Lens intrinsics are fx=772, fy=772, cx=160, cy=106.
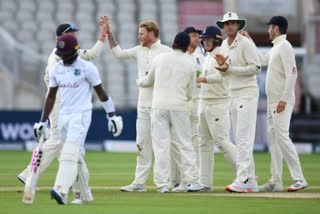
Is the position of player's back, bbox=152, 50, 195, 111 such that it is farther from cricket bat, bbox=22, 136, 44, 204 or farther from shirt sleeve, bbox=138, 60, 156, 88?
cricket bat, bbox=22, 136, 44, 204

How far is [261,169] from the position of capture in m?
16.5

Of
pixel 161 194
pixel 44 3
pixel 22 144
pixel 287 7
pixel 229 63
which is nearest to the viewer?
pixel 161 194

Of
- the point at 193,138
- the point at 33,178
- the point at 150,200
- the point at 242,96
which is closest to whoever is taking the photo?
the point at 33,178

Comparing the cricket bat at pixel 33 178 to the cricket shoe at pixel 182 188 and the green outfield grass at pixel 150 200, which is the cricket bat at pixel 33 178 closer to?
the green outfield grass at pixel 150 200

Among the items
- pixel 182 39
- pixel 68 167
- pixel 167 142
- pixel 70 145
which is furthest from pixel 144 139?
pixel 68 167

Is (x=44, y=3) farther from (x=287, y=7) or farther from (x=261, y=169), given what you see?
(x=261, y=169)

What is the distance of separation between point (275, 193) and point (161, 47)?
2.74 meters

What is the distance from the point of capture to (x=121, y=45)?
2984 cm

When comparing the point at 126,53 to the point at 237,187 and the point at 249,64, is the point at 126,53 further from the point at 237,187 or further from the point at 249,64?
A: the point at 237,187

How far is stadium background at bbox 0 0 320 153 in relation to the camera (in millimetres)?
23484

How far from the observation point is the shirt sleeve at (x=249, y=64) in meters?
11.0

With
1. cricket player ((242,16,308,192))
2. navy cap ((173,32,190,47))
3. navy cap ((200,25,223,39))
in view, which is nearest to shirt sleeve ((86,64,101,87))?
navy cap ((173,32,190,47))

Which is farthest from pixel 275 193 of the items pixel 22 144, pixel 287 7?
pixel 287 7

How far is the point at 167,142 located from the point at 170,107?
503 mm
